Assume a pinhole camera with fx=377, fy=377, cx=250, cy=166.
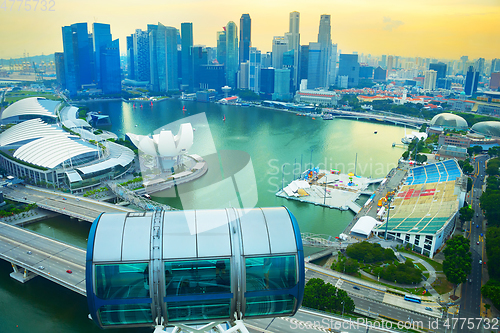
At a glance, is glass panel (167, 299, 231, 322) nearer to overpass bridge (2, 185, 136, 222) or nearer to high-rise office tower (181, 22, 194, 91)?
overpass bridge (2, 185, 136, 222)

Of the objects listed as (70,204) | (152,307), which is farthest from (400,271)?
(70,204)

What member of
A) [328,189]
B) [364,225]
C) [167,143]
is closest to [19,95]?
[167,143]

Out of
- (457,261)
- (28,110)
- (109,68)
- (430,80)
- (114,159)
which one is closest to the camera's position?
(457,261)

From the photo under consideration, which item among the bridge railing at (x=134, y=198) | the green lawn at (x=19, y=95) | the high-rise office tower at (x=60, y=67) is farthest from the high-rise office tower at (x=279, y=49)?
the bridge railing at (x=134, y=198)

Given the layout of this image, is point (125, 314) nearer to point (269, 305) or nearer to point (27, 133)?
point (269, 305)

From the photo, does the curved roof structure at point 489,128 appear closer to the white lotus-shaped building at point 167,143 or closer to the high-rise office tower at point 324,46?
the white lotus-shaped building at point 167,143

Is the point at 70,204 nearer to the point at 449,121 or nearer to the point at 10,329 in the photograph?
the point at 10,329

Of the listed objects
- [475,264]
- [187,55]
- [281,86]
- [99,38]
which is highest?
[99,38]
